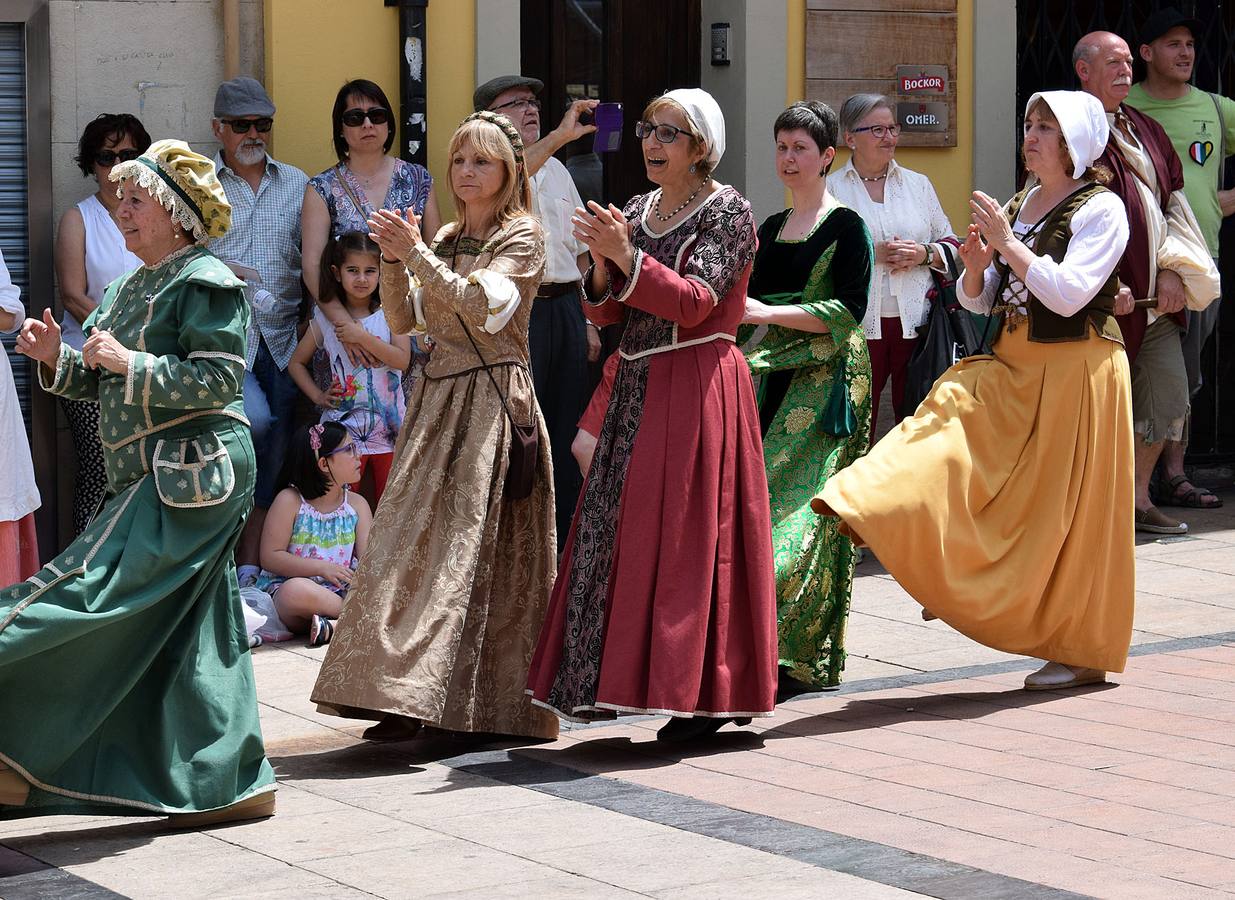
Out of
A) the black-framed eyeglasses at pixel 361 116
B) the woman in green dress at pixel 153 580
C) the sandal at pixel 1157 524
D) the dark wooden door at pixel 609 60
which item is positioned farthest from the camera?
the sandal at pixel 1157 524

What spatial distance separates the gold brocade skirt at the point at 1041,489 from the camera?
6824mm

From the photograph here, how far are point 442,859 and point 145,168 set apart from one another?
1.97 m

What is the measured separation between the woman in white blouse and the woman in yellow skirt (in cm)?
222

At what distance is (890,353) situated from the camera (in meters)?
9.49

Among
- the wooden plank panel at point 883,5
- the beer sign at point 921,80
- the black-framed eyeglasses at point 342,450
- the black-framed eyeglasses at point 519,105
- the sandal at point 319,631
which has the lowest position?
the sandal at point 319,631

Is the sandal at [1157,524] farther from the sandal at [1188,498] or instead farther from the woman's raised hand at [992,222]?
the woman's raised hand at [992,222]

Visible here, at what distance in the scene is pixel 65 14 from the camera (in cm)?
869

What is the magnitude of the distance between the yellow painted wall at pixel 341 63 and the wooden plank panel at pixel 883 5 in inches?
73.5

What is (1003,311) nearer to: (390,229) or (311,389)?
(390,229)

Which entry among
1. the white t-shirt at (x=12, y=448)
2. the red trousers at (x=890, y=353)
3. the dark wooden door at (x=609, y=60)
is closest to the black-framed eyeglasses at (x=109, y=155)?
the white t-shirt at (x=12, y=448)

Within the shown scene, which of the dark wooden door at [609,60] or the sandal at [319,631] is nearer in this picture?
the sandal at [319,631]

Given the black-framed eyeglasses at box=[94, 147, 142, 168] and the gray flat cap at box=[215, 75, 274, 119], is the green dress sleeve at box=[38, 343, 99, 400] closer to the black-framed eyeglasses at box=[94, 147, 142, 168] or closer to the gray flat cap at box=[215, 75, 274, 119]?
the black-framed eyeglasses at box=[94, 147, 142, 168]

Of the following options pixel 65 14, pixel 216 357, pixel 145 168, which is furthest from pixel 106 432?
pixel 65 14

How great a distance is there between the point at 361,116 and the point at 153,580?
12.5 ft
